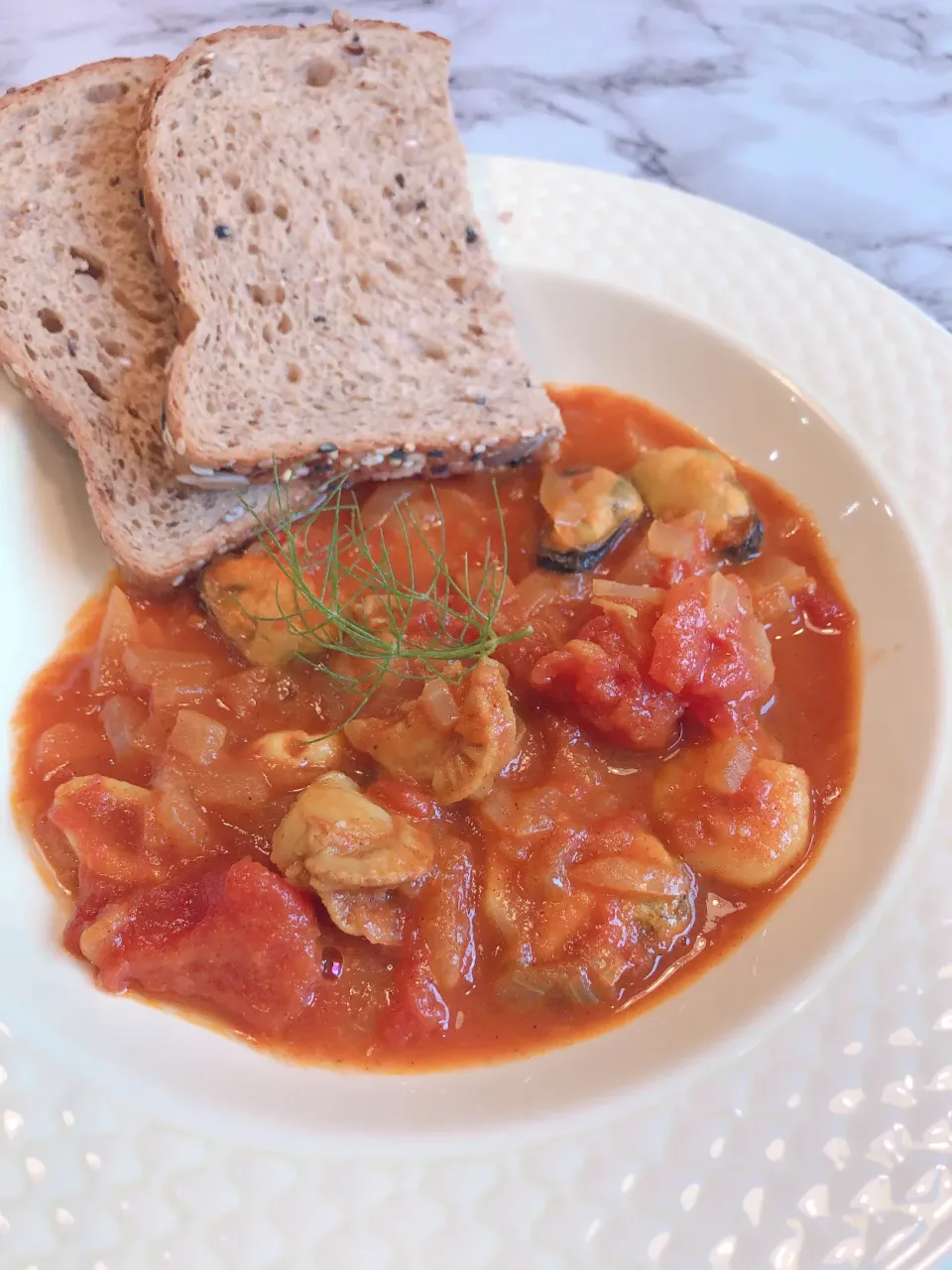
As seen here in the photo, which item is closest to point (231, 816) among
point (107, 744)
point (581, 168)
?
point (107, 744)

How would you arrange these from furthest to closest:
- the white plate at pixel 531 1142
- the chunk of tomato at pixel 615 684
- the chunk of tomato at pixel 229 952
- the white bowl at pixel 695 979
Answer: the chunk of tomato at pixel 615 684
the chunk of tomato at pixel 229 952
the white bowl at pixel 695 979
the white plate at pixel 531 1142

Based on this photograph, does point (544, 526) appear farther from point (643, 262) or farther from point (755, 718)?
point (643, 262)

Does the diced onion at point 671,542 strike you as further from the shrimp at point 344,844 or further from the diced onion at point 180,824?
the diced onion at point 180,824

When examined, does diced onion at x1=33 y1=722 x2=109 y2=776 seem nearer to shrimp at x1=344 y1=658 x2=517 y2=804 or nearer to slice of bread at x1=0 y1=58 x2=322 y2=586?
slice of bread at x1=0 y1=58 x2=322 y2=586

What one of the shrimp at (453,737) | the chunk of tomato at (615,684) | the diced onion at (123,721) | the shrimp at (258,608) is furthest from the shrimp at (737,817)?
the diced onion at (123,721)

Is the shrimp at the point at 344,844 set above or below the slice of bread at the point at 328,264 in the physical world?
below

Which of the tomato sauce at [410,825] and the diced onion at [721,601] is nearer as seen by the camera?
the tomato sauce at [410,825]

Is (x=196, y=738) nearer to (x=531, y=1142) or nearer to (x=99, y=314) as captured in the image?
(x=531, y=1142)
